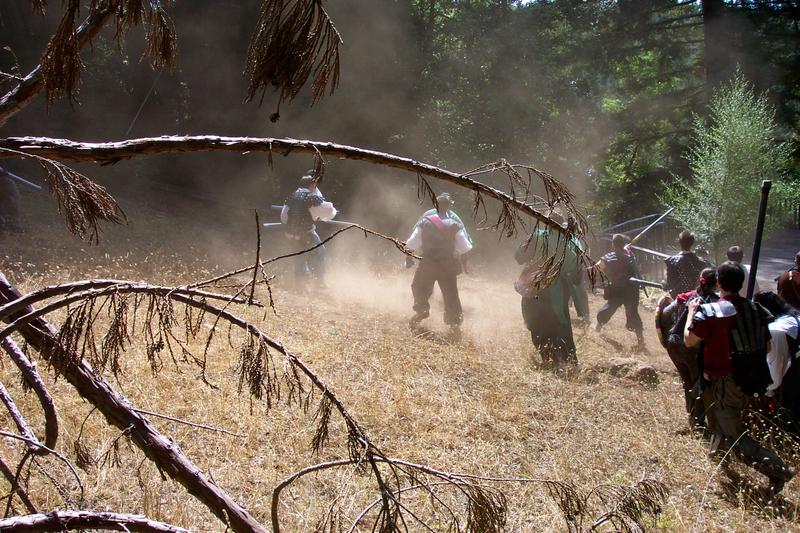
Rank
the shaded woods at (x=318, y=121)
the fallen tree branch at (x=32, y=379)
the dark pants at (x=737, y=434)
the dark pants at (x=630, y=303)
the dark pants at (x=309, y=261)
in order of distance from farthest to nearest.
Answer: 1. the dark pants at (x=309, y=261)
2. the dark pants at (x=630, y=303)
3. the dark pants at (x=737, y=434)
4. the fallen tree branch at (x=32, y=379)
5. the shaded woods at (x=318, y=121)

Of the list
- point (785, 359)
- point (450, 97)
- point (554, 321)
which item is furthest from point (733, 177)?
point (785, 359)

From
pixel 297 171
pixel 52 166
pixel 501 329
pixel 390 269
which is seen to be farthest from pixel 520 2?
pixel 52 166

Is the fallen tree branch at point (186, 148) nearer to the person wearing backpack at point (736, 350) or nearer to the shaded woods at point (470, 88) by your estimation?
the person wearing backpack at point (736, 350)

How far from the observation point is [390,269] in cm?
1373

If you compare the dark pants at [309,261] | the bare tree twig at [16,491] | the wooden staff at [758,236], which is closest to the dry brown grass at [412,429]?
the bare tree twig at [16,491]

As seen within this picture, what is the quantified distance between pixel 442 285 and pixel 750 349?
4.71 meters

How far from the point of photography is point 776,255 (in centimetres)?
1563

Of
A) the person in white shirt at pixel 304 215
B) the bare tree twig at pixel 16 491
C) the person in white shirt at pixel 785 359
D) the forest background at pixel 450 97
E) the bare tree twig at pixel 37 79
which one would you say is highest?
the forest background at pixel 450 97

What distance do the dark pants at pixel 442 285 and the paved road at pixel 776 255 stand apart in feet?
21.8

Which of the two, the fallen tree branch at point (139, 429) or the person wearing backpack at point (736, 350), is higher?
the fallen tree branch at point (139, 429)

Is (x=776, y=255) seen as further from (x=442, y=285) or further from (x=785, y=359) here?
(x=785, y=359)

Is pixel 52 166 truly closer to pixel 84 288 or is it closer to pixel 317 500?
pixel 84 288

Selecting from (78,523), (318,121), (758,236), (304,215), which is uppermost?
(318,121)

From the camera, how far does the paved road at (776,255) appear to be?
43.5ft
